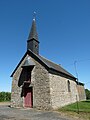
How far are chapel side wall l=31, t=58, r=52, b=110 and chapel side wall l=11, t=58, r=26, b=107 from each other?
2.22 m

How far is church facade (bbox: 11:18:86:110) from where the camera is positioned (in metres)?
15.9

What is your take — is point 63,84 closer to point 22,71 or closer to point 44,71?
point 44,71

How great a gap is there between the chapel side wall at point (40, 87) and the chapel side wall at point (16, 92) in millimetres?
2217

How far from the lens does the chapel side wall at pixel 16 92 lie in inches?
696

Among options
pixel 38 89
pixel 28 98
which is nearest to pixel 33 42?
pixel 38 89

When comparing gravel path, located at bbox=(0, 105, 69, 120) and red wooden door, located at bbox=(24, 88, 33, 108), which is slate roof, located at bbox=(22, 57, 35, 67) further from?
gravel path, located at bbox=(0, 105, 69, 120)

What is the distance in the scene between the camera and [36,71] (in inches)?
675

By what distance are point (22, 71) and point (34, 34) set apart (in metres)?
5.40

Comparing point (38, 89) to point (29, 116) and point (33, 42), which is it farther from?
point (33, 42)

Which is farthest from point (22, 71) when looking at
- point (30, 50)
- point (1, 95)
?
point (1, 95)

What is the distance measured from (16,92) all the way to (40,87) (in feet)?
12.2

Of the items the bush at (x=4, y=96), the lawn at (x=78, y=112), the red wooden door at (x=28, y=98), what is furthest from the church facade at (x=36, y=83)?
the bush at (x=4, y=96)

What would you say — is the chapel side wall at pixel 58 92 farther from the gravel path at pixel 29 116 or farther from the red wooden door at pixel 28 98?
the gravel path at pixel 29 116

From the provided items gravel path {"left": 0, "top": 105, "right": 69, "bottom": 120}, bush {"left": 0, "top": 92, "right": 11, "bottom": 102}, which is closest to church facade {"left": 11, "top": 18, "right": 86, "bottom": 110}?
gravel path {"left": 0, "top": 105, "right": 69, "bottom": 120}
